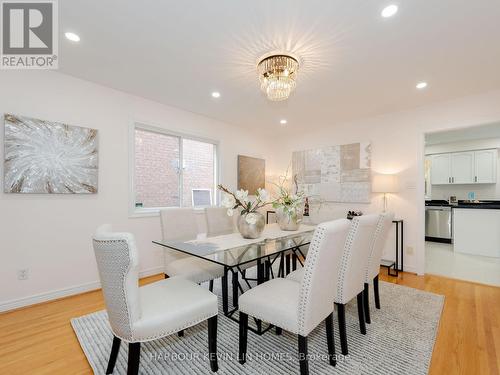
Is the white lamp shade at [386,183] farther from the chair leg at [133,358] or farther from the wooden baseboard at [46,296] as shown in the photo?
the wooden baseboard at [46,296]

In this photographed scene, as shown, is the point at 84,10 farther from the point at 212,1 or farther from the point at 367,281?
the point at 367,281

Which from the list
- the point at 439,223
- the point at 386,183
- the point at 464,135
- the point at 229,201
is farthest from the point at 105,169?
the point at 464,135

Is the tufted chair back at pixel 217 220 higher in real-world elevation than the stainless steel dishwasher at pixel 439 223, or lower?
higher

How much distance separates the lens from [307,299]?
1356 millimetres

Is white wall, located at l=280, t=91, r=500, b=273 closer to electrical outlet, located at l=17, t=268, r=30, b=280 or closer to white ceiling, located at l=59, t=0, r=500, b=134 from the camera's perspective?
white ceiling, located at l=59, t=0, r=500, b=134

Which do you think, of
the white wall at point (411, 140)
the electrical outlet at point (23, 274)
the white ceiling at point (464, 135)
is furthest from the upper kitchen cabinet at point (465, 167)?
the electrical outlet at point (23, 274)

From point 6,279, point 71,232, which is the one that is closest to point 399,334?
point 71,232

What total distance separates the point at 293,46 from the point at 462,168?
19.5 feet

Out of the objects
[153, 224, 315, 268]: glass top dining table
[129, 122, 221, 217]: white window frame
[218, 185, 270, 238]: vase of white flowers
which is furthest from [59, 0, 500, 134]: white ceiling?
[153, 224, 315, 268]: glass top dining table

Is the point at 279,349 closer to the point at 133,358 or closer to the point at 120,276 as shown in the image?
the point at 133,358

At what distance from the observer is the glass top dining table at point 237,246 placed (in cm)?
176

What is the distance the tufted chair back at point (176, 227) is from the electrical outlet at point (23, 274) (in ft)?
4.66

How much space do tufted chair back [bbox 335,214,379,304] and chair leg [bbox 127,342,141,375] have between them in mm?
1319

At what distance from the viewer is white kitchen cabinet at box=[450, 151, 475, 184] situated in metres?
5.58
